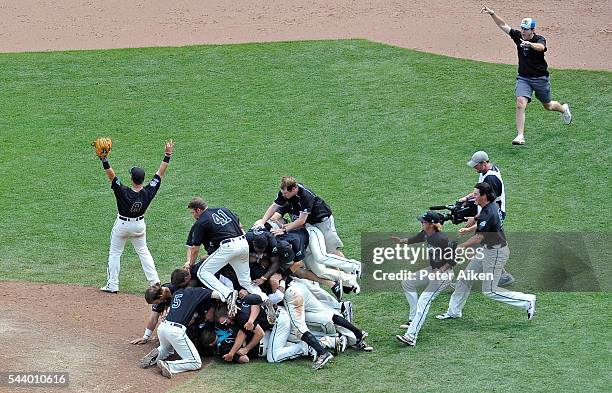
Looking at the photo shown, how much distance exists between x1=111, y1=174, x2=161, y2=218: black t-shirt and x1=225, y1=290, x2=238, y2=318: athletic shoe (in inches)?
75.1

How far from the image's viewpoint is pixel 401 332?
10367 mm

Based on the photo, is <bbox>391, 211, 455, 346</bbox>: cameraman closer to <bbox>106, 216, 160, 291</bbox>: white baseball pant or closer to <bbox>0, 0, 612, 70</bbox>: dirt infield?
<bbox>106, 216, 160, 291</bbox>: white baseball pant

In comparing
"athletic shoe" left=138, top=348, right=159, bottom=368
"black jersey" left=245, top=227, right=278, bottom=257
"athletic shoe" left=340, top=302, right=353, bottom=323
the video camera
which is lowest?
"athletic shoe" left=138, top=348, right=159, bottom=368

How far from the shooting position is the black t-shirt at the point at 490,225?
10.3 metres

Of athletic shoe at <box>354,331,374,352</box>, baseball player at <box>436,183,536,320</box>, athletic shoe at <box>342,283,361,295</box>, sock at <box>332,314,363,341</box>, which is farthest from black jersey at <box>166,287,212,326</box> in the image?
baseball player at <box>436,183,536,320</box>

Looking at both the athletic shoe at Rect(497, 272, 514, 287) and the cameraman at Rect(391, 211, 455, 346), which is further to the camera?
the athletic shoe at Rect(497, 272, 514, 287)

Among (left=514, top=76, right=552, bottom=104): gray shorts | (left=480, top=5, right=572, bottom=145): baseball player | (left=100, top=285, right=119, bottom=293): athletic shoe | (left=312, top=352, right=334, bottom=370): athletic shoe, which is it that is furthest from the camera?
(left=514, top=76, right=552, bottom=104): gray shorts

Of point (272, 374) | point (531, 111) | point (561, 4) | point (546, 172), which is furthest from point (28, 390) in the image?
point (561, 4)

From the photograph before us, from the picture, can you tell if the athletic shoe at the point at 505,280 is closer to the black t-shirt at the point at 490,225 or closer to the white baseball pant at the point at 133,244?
the black t-shirt at the point at 490,225

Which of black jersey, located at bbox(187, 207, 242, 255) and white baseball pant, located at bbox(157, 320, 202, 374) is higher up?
black jersey, located at bbox(187, 207, 242, 255)

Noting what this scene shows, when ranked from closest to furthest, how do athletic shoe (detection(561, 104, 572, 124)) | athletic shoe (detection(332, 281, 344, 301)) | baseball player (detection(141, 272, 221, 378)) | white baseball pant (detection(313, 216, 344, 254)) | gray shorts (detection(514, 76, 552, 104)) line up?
baseball player (detection(141, 272, 221, 378))
athletic shoe (detection(332, 281, 344, 301))
white baseball pant (detection(313, 216, 344, 254))
gray shorts (detection(514, 76, 552, 104))
athletic shoe (detection(561, 104, 572, 124))

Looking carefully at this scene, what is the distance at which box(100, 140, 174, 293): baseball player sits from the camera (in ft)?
36.2

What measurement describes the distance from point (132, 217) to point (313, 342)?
2836 mm

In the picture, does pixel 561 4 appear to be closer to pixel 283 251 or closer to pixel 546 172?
pixel 546 172
